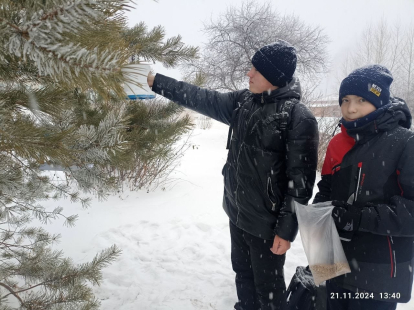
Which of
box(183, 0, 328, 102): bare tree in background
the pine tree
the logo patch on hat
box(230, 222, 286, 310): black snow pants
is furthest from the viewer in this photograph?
box(183, 0, 328, 102): bare tree in background

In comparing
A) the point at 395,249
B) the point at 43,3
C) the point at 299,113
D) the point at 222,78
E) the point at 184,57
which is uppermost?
the point at 222,78

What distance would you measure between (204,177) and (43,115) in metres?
5.40

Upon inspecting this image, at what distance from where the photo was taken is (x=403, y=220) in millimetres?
1248

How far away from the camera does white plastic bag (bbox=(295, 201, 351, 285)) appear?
141 centimetres

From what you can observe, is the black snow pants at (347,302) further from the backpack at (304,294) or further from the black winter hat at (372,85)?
the black winter hat at (372,85)

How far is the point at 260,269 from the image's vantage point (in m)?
1.78

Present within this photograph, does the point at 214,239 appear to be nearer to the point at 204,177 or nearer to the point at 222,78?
the point at 204,177

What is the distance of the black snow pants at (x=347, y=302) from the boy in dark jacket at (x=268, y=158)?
313 millimetres

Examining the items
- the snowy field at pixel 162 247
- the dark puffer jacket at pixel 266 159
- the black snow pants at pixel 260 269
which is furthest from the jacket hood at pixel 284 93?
the snowy field at pixel 162 247

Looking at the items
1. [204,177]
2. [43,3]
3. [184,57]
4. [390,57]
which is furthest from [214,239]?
[390,57]

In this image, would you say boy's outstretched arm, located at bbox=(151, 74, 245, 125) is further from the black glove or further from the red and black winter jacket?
the black glove

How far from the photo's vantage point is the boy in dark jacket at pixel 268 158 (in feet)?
5.21

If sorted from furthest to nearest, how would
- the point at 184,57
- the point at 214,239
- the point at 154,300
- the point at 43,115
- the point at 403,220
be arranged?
the point at 214,239, the point at 154,300, the point at 184,57, the point at 403,220, the point at 43,115

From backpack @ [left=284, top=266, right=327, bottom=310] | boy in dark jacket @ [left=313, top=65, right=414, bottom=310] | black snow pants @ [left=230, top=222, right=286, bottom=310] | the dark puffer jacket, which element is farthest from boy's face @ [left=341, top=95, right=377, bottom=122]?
backpack @ [left=284, top=266, right=327, bottom=310]
